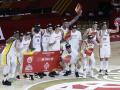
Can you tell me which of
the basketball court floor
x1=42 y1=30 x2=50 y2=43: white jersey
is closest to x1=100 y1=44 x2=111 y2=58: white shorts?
the basketball court floor

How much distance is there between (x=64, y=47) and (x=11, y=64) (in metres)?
2.38

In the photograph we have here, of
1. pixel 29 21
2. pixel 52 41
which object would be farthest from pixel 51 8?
pixel 52 41

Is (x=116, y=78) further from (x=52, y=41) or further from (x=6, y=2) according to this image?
(x=6, y=2)

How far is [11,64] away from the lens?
1727 cm

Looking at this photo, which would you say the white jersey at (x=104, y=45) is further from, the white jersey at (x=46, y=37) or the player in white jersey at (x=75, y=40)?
the white jersey at (x=46, y=37)

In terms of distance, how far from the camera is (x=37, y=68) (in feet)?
60.0

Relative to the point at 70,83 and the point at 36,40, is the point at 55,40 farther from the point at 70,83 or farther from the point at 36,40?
the point at 70,83

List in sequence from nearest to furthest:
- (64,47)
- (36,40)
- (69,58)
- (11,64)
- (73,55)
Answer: (11,64)
(69,58)
(64,47)
(73,55)
(36,40)

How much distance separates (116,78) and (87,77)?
1.09 meters

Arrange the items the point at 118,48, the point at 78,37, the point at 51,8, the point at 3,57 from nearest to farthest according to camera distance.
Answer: the point at 3,57
the point at 78,37
the point at 118,48
the point at 51,8

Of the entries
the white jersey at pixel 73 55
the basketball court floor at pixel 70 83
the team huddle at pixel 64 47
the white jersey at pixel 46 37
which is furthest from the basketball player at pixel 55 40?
the basketball court floor at pixel 70 83

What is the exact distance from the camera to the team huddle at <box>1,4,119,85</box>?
57.2 ft

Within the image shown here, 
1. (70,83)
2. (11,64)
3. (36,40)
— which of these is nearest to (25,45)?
(36,40)

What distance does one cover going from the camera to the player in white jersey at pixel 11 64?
17156mm
